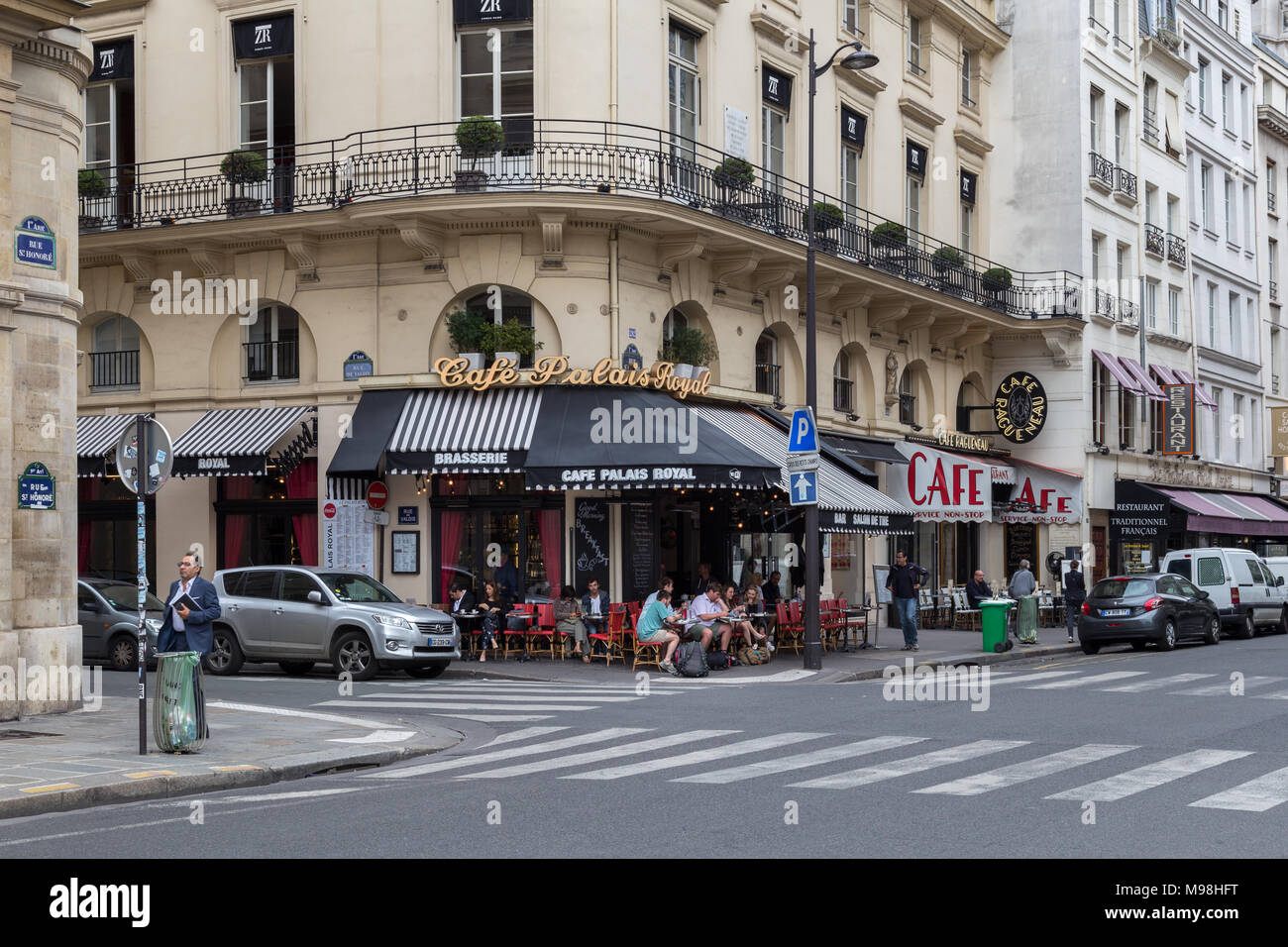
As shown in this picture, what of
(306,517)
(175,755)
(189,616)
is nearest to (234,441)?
(306,517)

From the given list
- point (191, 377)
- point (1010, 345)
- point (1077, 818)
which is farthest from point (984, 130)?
point (1077, 818)

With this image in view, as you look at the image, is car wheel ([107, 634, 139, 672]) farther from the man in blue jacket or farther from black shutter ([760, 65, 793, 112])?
black shutter ([760, 65, 793, 112])

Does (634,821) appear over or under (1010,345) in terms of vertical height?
under

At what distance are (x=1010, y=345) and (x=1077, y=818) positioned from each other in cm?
3061

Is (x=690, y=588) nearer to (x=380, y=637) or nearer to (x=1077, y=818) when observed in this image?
(x=380, y=637)

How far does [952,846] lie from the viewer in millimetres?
8469

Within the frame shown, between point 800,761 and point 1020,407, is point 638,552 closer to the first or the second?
point 800,761

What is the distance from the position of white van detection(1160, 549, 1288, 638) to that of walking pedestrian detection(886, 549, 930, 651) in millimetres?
7223

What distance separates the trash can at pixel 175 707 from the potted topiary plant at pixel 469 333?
1220cm

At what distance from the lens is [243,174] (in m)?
26.2

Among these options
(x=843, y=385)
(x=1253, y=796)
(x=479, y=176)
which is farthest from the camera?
(x=843, y=385)

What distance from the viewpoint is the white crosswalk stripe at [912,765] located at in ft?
36.6

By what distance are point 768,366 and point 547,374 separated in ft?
20.1

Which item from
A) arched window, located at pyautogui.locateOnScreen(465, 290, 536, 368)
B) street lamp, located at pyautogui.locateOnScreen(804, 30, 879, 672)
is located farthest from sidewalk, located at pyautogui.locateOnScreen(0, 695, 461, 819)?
arched window, located at pyautogui.locateOnScreen(465, 290, 536, 368)
